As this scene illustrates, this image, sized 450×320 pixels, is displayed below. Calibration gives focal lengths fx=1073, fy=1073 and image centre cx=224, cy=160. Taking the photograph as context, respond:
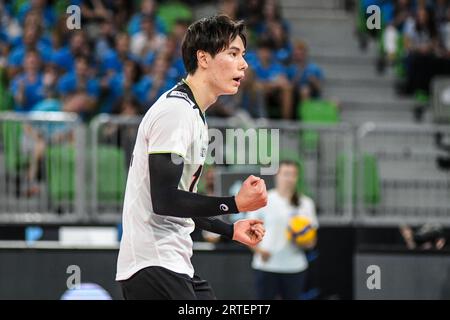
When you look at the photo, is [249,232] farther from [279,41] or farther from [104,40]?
[279,41]

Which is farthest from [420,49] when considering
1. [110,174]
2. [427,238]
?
[110,174]

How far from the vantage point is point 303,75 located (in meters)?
14.9

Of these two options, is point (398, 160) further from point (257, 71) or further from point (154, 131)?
point (154, 131)

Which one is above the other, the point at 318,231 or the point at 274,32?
the point at 274,32

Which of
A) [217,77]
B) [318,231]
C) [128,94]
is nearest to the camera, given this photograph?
[217,77]

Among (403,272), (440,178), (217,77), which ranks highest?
(217,77)

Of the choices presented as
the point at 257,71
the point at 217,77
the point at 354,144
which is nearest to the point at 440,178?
the point at 354,144

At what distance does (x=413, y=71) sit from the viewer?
51.2 ft

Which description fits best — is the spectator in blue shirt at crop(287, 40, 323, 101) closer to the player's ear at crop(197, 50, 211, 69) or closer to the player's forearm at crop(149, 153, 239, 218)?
the player's ear at crop(197, 50, 211, 69)

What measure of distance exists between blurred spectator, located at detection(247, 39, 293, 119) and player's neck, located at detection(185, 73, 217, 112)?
820cm

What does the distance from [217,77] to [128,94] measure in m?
7.72

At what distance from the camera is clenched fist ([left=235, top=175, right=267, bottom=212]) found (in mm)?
5238

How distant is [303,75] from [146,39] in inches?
87.8

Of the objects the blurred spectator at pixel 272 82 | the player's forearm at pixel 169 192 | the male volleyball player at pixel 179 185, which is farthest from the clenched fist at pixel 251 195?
the blurred spectator at pixel 272 82
